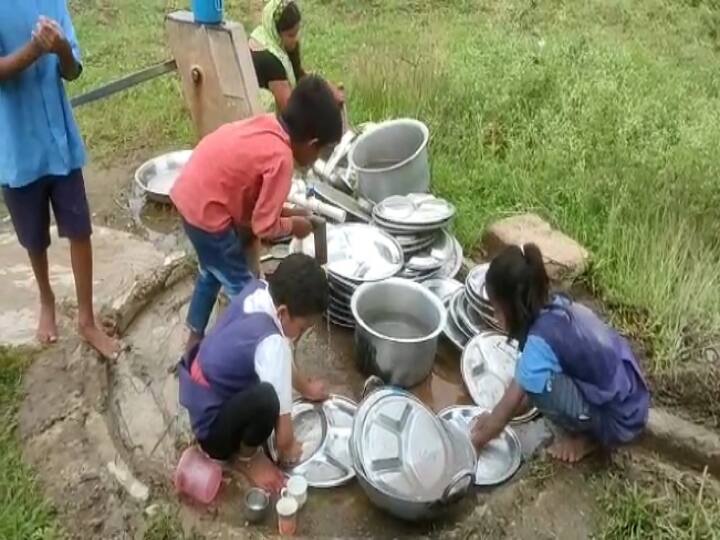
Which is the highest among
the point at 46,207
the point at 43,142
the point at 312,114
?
the point at 312,114

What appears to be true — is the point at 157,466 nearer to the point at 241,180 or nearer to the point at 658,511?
the point at 241,180

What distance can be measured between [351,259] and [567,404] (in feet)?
4.57

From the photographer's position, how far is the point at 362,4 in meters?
9.20

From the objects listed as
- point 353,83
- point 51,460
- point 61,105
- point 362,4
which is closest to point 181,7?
point 362,4

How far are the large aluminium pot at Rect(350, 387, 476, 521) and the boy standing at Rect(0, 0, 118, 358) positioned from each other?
124 cm

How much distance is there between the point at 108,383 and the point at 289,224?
→ 1043 millimetres

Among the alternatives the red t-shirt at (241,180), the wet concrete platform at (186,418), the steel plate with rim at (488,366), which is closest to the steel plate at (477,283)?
the steel plate with rim at (488,366)

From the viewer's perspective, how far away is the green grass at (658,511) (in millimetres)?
3049

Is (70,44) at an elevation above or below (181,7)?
above

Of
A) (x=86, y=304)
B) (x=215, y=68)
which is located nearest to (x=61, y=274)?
(x=86, y=304)

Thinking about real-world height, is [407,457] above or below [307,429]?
above

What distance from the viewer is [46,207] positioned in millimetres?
3570

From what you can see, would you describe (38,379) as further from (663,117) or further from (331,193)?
(663,117)

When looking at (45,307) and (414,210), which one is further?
(414,210)
